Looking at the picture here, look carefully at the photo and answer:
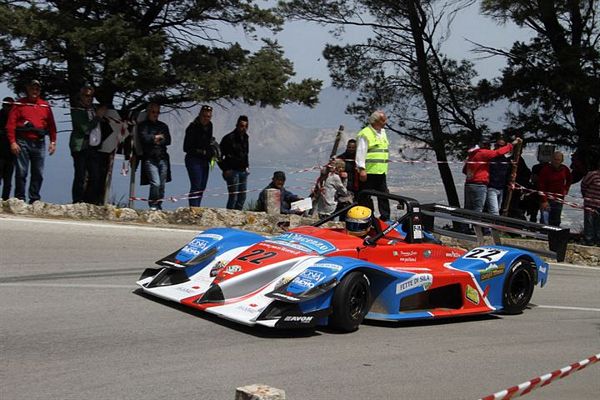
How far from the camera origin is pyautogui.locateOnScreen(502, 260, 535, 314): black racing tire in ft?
30.9

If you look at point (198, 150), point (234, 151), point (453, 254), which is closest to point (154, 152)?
point (198, 150)

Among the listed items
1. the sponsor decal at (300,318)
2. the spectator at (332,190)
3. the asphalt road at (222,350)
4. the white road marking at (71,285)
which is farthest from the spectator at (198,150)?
the sponsor decal at (300,318)

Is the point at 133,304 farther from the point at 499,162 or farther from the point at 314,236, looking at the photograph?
the point at 499,162

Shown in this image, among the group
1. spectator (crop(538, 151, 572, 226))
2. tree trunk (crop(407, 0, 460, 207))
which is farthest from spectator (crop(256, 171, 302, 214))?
tree trunk (crop(407, 0, 460, 207))

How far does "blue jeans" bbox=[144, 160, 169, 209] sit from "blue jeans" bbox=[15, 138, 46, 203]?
1659 mm

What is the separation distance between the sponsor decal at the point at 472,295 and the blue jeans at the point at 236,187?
242 inches

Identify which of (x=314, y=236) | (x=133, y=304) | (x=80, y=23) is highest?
(x=80, y=23)

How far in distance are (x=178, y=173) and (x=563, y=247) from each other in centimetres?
1029

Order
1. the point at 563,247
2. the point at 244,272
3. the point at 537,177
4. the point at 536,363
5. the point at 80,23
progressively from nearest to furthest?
the point at 536,363 → the point at 244,272 → the point at 563,247 → the point at 80,23 → the point at 537,177

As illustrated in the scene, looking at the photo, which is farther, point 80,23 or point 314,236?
point 80,23

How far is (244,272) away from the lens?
784 cm

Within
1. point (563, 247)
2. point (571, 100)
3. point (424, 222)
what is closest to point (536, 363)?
point (563, 247)

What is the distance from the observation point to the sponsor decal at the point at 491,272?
30.0ft

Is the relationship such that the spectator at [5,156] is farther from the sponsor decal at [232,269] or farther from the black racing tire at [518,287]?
the black racing tire at [518,287]
